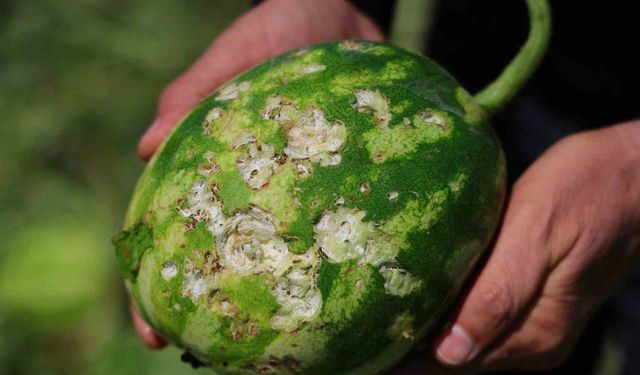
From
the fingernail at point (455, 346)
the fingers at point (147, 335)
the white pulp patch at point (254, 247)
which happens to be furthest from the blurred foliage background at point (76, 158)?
the white pulp patch at point (254, 247)

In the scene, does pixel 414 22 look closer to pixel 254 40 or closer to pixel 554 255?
pixel 254 40

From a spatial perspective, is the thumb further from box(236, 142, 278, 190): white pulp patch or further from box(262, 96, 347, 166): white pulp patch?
box(236, 142, 278, 190): white pulp patch

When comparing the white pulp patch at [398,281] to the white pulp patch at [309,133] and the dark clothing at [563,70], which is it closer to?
the white pulp patch at [309,133]

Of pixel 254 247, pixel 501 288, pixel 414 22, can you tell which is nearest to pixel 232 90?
pixel 254 247

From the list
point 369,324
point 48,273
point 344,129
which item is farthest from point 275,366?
point 48,273

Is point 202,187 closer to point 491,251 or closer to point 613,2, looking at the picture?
point 491,251

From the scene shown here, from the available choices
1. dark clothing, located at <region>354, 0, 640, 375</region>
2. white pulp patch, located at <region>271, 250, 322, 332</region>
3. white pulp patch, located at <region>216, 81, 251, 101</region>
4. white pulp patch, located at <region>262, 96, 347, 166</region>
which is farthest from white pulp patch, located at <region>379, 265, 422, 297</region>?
dark clothing, located at <region>354, 0, 640, 375</region>
